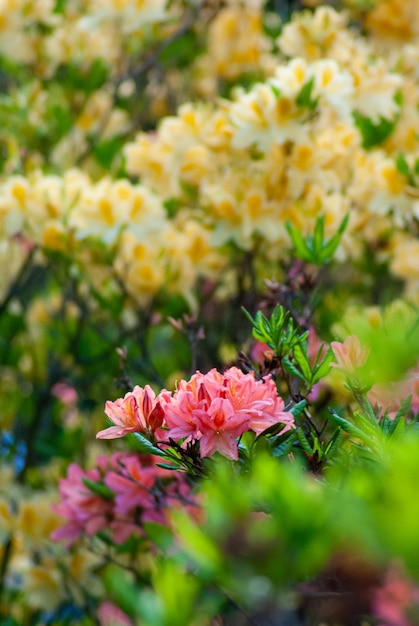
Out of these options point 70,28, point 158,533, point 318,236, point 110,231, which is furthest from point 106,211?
point 70,28

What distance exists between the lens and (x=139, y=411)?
0.87 metres

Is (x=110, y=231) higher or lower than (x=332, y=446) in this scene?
lower

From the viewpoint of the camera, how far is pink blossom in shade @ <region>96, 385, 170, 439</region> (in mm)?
872

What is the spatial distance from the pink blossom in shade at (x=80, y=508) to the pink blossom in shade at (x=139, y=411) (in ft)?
2.27

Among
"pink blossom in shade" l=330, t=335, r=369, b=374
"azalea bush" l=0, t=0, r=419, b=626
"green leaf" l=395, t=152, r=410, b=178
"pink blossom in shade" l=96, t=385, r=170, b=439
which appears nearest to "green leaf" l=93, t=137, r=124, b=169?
"azalea bush" l=0, t=0, r=419, b=626

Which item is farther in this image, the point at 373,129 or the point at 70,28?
the point at 70,28

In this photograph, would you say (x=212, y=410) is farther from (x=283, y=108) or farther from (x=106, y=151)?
(x=106, y=151)

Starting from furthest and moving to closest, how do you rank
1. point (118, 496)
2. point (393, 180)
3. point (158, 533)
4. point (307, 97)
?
point (393, 180) < point (307, 97) < point (118, 496) < point (158, 533)

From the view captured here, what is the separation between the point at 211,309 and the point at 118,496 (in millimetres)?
1038

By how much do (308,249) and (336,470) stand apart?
2.48 ft

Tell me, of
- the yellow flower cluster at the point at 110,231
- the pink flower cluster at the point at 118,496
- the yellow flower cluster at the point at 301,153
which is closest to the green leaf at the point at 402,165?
the yellow flower cluster at the point at 301,153

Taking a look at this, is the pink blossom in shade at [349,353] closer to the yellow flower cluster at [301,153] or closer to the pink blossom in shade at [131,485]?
the pink blossom in shade at [131,485]

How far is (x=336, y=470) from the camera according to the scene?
78cm

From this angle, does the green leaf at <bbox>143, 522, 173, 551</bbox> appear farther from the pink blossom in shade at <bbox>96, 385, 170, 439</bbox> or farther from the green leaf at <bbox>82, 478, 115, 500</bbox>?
the pink blossom in shade at <bbox>96, 385, 170, 439</bbox>
